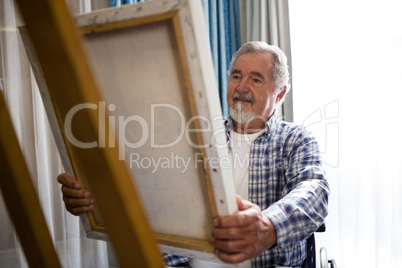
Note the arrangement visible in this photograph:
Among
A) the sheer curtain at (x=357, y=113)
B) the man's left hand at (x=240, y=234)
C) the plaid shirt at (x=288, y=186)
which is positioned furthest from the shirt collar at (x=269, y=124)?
the man's left hand at (x=240, y=234)

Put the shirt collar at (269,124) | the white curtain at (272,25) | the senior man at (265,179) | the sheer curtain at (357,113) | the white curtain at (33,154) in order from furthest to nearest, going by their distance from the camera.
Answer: the white curtain at (272,25), the white curtain at (33,154), the sheer curtain at (357,113), the shirt collar at (269,124), the senior man at (265,179)

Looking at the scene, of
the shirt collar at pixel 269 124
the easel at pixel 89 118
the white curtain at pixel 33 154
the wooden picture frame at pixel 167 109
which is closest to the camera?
the easel at pixel 89 118

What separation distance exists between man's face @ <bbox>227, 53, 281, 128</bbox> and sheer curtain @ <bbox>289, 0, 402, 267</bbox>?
644 millimetres

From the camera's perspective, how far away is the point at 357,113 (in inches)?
79.8

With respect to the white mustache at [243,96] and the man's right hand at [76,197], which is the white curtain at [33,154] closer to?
the white mustache at [243,96]

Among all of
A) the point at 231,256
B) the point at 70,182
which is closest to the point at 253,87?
the point at 70,182

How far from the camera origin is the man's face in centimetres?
162

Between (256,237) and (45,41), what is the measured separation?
20.8 inches

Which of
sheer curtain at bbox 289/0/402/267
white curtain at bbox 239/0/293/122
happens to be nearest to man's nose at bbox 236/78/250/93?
sheer curtain at bbox 289/0/402/267

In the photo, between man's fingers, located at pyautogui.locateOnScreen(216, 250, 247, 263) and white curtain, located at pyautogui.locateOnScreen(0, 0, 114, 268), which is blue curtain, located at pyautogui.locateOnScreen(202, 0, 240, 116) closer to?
white curtain, located at pyautogui.locateOnScreen(0, 0, 114, 268)

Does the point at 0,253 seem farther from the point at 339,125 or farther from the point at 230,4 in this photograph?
the point at 230,4

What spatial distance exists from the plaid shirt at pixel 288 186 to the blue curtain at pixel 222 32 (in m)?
0.98

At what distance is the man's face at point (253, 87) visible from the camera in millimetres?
1619

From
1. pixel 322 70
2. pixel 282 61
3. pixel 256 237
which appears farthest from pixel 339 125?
pixel 256 237
